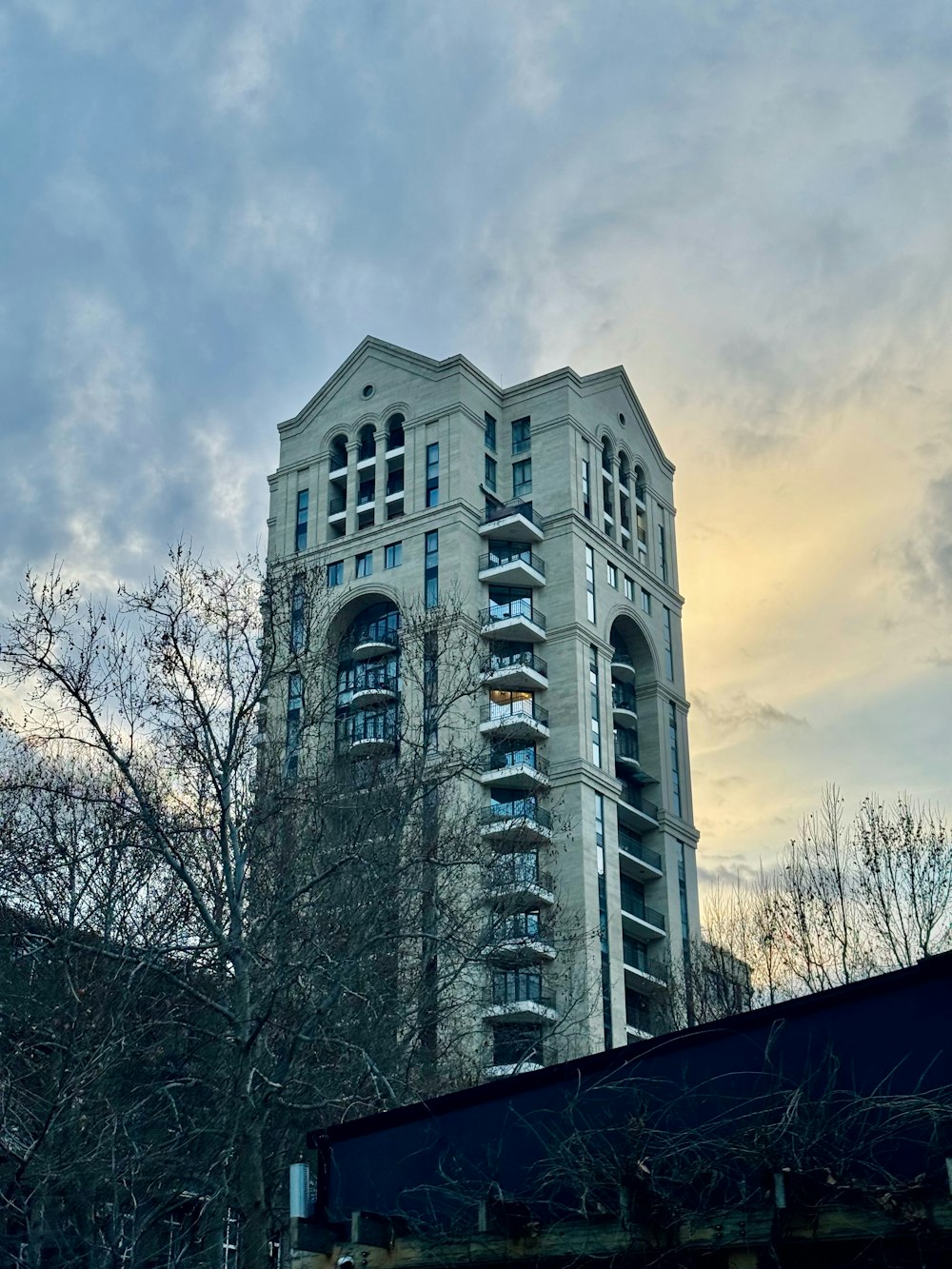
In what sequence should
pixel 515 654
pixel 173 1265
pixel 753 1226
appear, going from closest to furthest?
pixel 753 1226, pixel 173 1265, pixel 515 654

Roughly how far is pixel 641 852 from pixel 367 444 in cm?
2322

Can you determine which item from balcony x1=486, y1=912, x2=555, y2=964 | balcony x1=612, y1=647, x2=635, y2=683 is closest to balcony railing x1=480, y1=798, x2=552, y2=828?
balcony x1=612, y1=647, x2=635, y2=683

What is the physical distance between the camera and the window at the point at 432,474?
59.6m

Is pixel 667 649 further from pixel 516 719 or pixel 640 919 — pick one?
pixel 640 919

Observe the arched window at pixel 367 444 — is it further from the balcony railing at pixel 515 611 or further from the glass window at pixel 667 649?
the glass window at pixel 667 649

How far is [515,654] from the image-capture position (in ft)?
191

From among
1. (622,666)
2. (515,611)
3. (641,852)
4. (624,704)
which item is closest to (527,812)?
(641,852)

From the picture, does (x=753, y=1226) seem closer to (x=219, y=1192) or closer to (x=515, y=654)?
(x=219, y=1192)

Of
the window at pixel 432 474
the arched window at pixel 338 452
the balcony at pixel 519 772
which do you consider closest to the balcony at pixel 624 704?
the balcony at pixel 519 772

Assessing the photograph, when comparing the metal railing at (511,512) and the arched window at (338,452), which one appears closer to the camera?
the metal railing at (511,512)

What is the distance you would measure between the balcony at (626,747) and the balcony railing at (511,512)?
35.3ft

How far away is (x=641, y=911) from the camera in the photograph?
2288 inches

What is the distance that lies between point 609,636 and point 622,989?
16275mm

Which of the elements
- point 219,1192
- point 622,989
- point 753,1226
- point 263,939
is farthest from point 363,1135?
point 622,989
